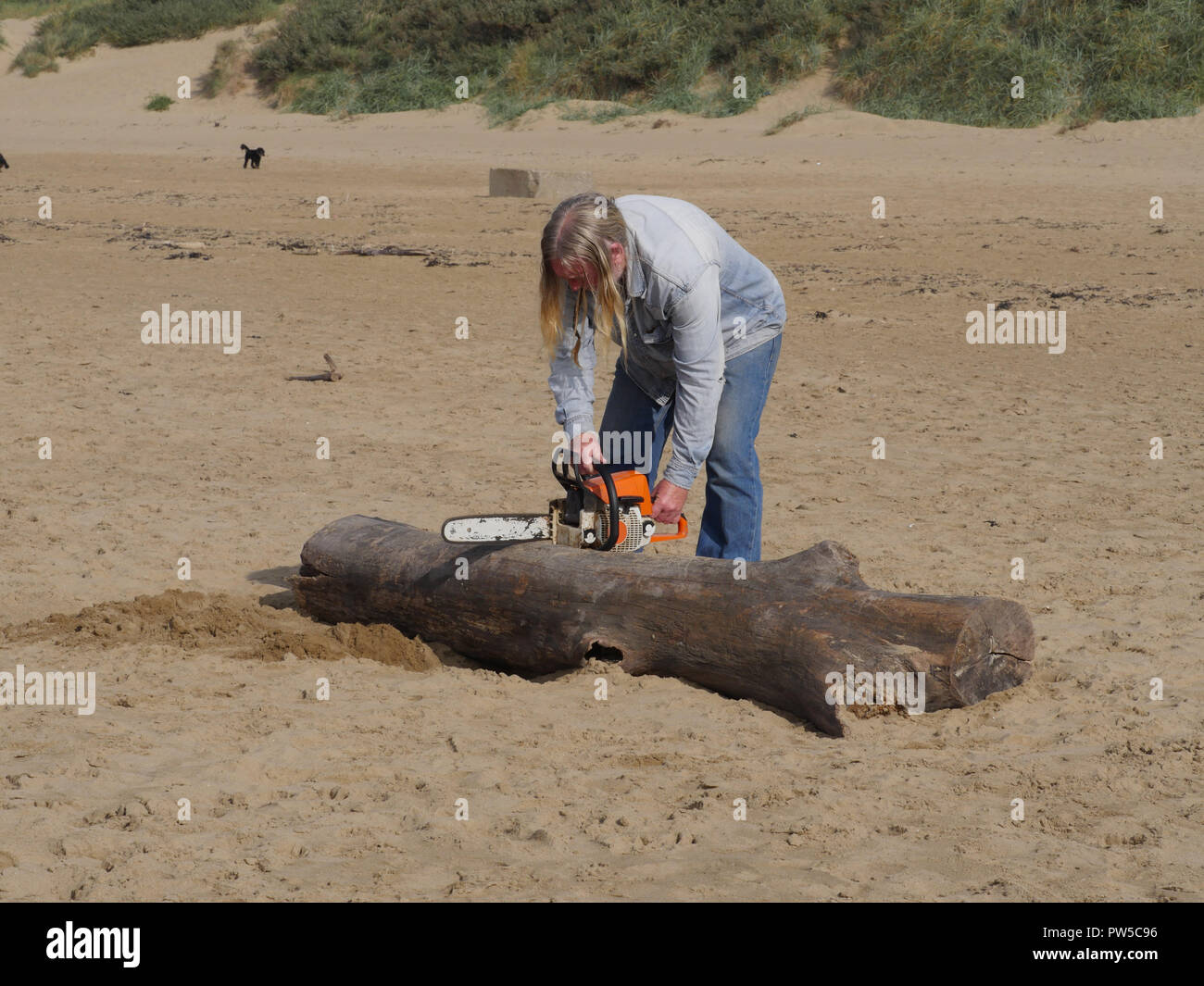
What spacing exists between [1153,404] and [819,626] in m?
5.49

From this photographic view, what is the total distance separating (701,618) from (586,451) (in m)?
0.69

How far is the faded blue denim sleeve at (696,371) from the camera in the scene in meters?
4.39

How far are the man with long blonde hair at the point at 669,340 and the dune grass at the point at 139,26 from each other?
38060mm

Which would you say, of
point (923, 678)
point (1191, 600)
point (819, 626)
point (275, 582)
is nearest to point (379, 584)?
point (275, 582)

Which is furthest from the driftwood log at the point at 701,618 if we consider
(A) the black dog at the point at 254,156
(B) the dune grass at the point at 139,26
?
(B) the dune grass at the point at 139,26

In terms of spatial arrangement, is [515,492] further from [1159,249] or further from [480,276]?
[1159,249]

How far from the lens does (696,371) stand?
4.50m

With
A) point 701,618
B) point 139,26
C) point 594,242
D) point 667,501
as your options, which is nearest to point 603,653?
point 701,618

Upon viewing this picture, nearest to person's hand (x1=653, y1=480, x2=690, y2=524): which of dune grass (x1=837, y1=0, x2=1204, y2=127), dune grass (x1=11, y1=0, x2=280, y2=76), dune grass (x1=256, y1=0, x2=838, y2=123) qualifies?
dune grass (x1=837, y1=0, x2=1204, y2=127)

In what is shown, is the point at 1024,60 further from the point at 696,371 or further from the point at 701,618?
the point at 701,618

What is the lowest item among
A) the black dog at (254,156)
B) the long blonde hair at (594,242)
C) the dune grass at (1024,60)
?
the long blonde hair at (594,242)

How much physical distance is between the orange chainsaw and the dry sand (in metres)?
0.49

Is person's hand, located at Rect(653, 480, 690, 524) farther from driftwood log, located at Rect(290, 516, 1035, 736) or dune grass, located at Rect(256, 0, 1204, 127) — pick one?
dune grass, located at Rect(256, 0, 1204, 127)

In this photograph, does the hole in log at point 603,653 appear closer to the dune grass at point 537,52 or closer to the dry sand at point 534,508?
the dry sand at point 534,508
